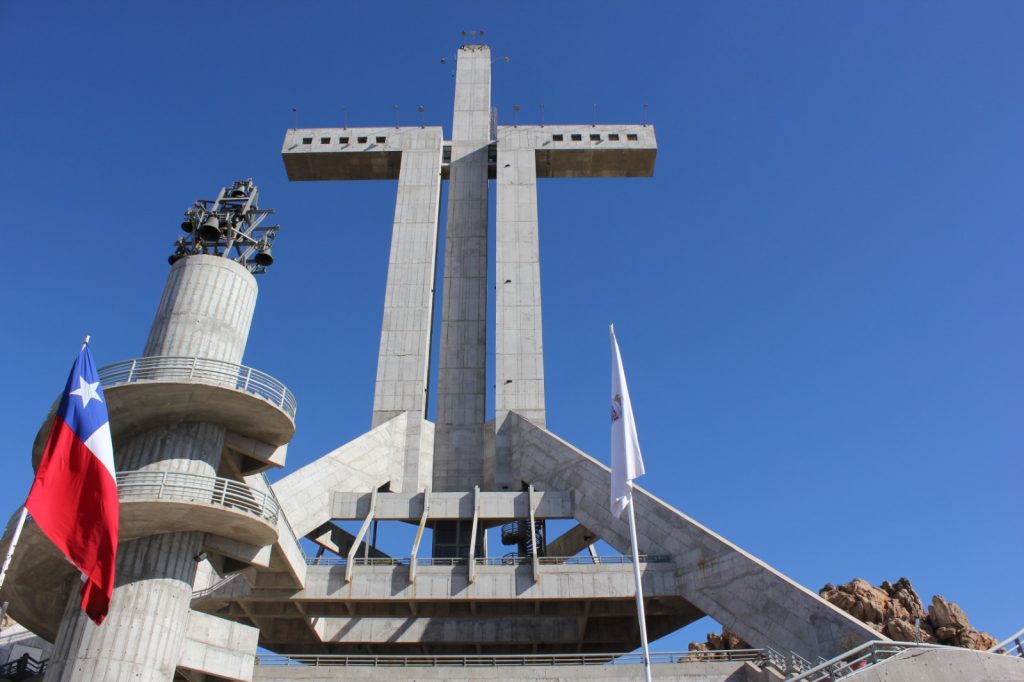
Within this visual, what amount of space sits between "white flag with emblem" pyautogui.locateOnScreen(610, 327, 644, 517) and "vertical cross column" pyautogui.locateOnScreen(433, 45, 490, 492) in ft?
66.1

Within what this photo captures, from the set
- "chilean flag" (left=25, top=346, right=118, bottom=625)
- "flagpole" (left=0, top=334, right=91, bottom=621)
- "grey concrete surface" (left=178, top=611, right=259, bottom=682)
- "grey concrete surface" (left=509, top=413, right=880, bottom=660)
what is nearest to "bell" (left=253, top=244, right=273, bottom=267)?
"flagpole" (left=0, top=334, right=91, bottom=621)

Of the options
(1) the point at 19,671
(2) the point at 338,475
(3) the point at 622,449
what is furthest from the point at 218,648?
(2) the point at 338,475

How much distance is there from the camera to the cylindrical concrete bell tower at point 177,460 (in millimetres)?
15805

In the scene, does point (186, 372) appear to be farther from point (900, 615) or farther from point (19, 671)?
point (900, 615)

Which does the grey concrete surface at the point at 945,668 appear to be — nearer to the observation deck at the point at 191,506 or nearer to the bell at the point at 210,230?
the observation deck at the point at 191,506

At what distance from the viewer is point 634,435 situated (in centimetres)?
1360

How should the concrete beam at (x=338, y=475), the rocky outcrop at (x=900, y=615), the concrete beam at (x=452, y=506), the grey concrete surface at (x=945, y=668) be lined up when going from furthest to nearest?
1. the rocky outcrop at (x=900, y=615)
2. the concrete beam at (x=452, y=506)
3. the concrete beam at (x=338, y=475)
4. the grey concrete surface at (x=945, y=668)

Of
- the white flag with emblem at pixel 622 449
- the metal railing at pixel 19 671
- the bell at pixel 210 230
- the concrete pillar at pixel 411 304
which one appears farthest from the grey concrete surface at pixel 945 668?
the concrete pillar at pixel 411 304

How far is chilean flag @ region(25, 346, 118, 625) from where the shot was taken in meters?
12.4

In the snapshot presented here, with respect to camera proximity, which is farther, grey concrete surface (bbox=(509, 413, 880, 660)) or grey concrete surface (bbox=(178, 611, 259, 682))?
grey concrete surface (bbox=(509, 413, 880, 660))

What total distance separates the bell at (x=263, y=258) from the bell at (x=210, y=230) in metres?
1.14

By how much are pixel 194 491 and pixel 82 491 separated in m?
3.87

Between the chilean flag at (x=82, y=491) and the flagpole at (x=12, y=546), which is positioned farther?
the chilean flag at (x=82, y=491)

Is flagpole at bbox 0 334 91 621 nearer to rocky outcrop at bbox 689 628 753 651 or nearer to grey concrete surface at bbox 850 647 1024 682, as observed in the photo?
grey concrete surface at bbox 850 647 1024 682
